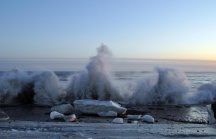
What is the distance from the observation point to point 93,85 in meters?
17.0

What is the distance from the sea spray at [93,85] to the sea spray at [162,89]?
4.20ft

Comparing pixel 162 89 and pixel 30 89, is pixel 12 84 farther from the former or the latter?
pixel 162 89

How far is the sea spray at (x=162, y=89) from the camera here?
16044 millimetres

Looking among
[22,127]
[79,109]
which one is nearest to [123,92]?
[79,109]

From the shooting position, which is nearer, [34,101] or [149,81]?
[34,101]

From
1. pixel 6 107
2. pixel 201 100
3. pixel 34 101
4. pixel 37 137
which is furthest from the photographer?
pixel 201 100

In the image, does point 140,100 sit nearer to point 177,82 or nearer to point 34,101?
point 177,82

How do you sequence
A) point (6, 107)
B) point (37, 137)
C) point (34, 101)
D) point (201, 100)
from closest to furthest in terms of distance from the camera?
point (37, 137) → point (6, 107) → point (34, 101) → point (201, 100)

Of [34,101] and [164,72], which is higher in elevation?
[164,72]

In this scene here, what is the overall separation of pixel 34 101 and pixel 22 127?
25.9 ft

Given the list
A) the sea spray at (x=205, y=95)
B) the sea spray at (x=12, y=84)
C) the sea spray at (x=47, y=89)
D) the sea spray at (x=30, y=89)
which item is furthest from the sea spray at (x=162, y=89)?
the sea spray at (x=12, y=84)

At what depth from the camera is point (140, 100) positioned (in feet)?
52.2

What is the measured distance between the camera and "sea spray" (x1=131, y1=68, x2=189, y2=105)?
1604 centimetres

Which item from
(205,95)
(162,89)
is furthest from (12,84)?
(205,95)
